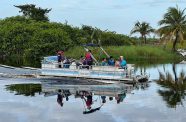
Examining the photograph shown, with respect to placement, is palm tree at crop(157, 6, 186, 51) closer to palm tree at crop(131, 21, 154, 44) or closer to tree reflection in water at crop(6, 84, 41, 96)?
palm tree at crop(131, 21, 154, 44)

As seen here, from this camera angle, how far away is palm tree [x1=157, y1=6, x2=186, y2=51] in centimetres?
7375

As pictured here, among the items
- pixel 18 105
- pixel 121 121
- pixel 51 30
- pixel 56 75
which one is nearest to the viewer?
pixel 121 121

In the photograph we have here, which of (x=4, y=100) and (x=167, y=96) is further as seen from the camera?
(x=167, y=96)

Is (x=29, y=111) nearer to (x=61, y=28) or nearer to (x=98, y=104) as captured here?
(x=98, y=104)

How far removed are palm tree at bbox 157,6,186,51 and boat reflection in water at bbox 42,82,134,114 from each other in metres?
42.8

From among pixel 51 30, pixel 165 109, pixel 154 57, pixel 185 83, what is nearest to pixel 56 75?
pixel 185 83

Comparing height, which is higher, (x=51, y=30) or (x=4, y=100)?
(x=51, y=30)

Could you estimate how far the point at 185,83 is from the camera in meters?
35.5

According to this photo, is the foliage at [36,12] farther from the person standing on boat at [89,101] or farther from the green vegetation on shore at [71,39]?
the person standing on boat at [89,101]

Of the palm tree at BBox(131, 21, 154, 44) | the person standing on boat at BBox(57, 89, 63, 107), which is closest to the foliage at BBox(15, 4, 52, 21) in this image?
the palm tree at BBox(131, 21, 154, 44)

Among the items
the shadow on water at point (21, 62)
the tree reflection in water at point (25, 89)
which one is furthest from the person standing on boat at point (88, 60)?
the shadow on water at point (21, 62)

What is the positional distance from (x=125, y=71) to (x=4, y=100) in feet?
38.2

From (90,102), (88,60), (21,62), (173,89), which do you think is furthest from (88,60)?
(21,62)

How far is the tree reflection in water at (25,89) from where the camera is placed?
2856 cm
